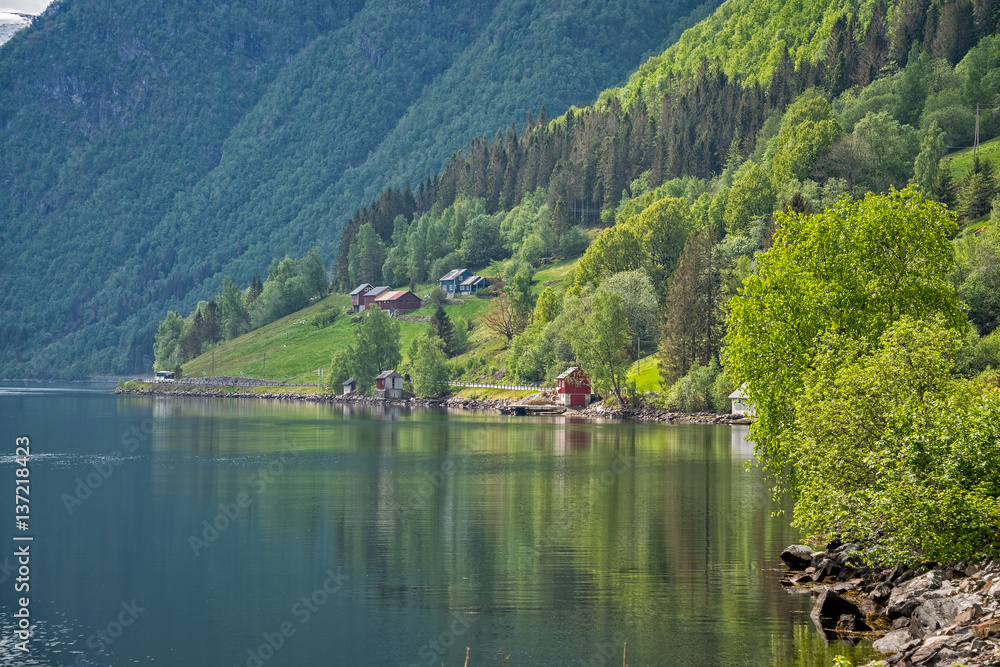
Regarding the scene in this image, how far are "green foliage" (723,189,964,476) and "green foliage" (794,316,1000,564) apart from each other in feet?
15.8

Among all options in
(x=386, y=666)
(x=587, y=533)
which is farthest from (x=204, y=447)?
(x=386, y=666)

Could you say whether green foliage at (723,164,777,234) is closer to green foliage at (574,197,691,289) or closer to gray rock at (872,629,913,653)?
green foliage at (574,197,691,289)

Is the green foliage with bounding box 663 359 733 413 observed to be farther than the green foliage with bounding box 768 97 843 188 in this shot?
No

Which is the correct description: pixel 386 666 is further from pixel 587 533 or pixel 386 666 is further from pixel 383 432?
pixel 383 432

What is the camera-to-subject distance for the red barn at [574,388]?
162 metres

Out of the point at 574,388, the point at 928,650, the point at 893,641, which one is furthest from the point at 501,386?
the point at 928,650

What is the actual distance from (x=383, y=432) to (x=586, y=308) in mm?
51618

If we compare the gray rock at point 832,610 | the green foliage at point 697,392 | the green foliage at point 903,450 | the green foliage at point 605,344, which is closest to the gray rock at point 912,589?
the green foliage at point 903,450

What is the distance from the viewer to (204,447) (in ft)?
349

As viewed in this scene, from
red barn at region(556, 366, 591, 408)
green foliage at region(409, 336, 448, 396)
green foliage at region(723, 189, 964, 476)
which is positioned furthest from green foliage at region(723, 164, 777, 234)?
green foliage at region(723, 189, 964, 476)

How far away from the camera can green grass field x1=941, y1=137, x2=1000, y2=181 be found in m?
163

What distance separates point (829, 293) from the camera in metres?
54.2

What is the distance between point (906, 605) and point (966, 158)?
496 feet

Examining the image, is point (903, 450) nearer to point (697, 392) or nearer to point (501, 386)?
point (697, 392)
